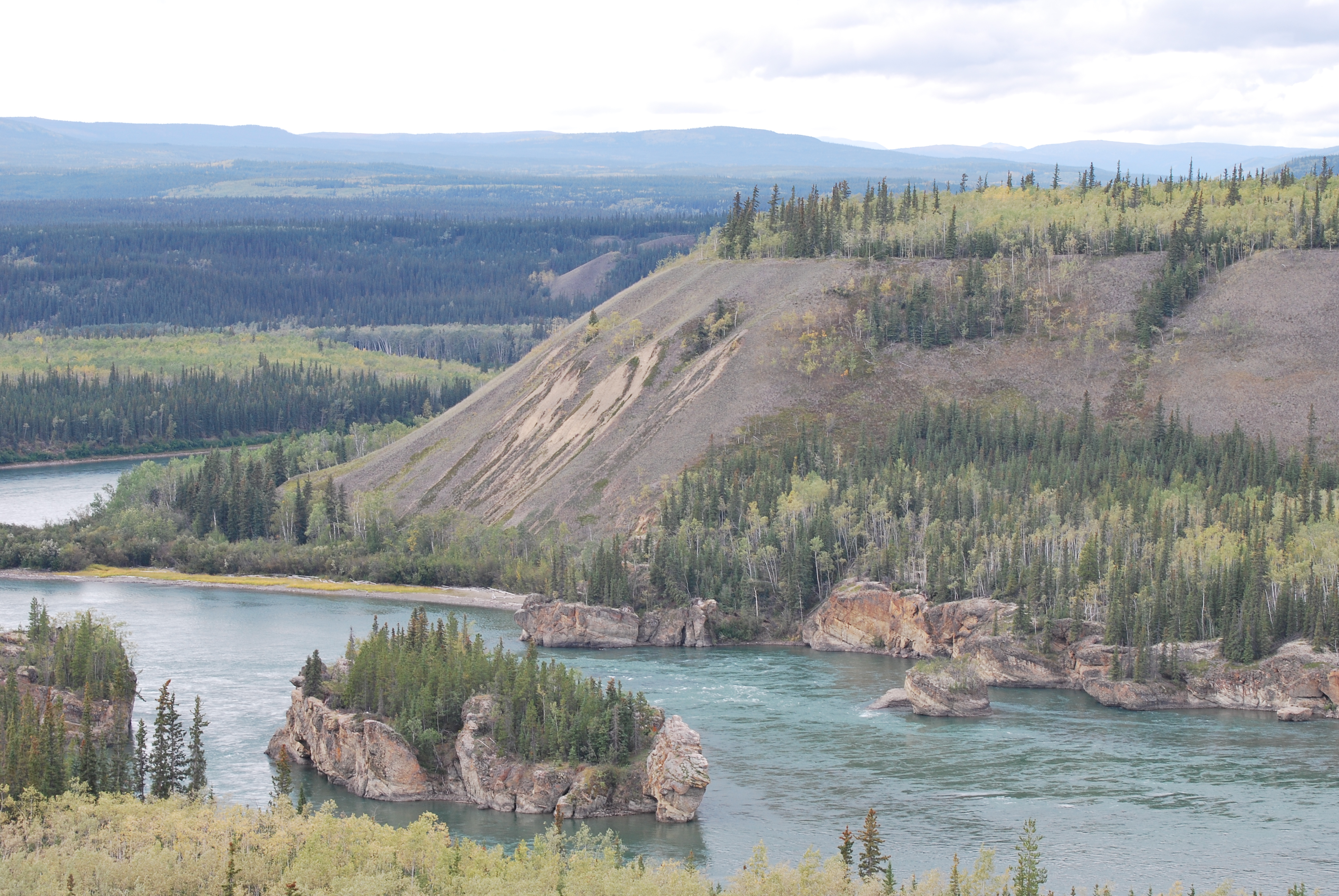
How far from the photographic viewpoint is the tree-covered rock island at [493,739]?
95062 millimetres

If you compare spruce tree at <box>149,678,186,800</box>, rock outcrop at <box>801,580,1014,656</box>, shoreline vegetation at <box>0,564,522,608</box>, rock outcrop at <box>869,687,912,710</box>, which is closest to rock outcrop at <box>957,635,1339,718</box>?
rock outcrop at <box>801,580,1014,656</box>

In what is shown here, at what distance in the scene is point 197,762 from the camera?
9350 centimetres

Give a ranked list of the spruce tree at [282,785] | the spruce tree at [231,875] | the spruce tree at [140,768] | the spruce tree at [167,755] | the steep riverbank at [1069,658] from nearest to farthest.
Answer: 1. the spruce tree at [231,875]
2. the spruce tree at [282,785]
3. the spruce tree at [167,755]
4. the spruce tree at [140,768]
5. the steep riverbank at [1069,658]

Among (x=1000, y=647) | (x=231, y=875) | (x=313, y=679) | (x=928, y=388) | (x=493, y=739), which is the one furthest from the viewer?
(x=928, y=388)

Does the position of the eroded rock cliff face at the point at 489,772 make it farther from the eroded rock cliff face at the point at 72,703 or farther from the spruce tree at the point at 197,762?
the eroded rock cliff face at the point at 72,703

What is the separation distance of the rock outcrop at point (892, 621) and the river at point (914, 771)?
6.91 feet

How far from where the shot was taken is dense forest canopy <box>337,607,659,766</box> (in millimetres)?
98125

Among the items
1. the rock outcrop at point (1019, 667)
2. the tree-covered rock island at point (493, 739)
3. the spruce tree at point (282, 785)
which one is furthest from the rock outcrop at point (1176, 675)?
the spruce tree at point (282, 785)

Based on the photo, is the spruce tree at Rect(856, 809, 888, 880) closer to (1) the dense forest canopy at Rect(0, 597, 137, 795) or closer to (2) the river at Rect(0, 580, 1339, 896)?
(2) the river at Rect(0, 580, 1339, 896)

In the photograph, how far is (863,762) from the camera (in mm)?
104812

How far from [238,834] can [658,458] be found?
103 m

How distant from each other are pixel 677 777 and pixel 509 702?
12658mm

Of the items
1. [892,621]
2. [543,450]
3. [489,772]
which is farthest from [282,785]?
[543,450]

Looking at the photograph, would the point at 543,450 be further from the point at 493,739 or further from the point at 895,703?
the point at 493,739
